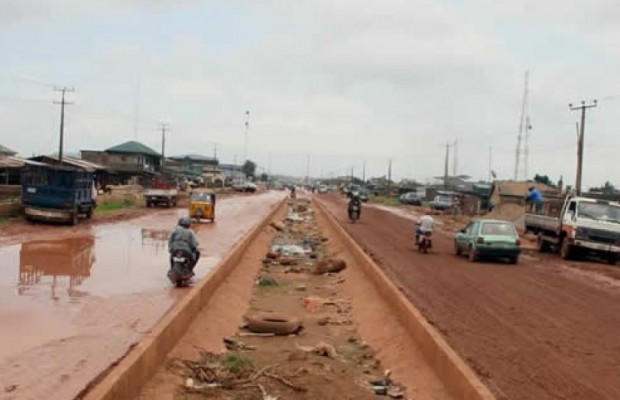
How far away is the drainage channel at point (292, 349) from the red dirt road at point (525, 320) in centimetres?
53

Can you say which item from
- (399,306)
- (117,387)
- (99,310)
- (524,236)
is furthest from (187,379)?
(524,236)

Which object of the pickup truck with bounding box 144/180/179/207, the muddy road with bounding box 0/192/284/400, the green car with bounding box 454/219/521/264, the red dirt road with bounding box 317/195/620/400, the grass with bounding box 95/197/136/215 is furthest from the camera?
the pickup truck with bounding box 144/180/179/207

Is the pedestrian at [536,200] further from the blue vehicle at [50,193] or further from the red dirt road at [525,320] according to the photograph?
the blue vehicle at [50,193]

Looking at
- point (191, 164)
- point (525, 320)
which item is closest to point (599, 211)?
point (525, 320)

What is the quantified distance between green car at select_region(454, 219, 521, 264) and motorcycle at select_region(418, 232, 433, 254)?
1845 millimetres

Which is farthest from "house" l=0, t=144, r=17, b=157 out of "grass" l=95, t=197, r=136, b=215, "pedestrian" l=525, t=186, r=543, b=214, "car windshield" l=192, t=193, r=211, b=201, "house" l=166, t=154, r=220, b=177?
"house" l=166, t=154, r=220, b=177

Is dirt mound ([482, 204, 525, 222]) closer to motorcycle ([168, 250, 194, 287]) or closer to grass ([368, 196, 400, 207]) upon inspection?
motorcycle ([168, 250, 194, 287])

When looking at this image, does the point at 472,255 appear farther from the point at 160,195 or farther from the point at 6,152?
the point at 6,152

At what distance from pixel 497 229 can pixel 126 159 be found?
85.8 m

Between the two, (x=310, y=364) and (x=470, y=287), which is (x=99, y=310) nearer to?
(x=310, y=364)

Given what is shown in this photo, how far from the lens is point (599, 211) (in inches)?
1126

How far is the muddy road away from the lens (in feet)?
30.3

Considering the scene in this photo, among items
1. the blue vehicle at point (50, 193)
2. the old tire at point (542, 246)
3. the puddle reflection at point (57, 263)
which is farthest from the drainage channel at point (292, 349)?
the blue vehicle at point (50, 193)

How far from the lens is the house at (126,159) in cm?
10331
